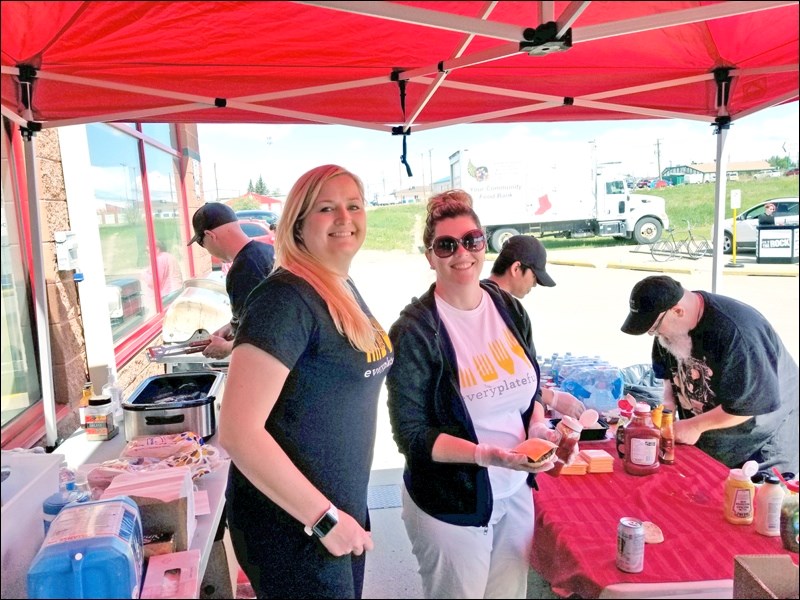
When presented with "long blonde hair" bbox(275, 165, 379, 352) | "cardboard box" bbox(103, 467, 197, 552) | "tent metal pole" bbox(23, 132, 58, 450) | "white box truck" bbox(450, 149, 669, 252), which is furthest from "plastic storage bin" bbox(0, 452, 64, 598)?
A: "white box truck" bbox(450, 149, 669, 252)

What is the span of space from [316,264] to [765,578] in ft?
3.99

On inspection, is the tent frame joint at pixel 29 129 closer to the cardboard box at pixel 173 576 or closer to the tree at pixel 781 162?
the cardboard box at pixel 173 576

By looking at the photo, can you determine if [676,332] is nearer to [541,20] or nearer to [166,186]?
[541,20]

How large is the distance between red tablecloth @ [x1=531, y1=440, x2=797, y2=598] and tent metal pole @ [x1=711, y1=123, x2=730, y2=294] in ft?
4.62

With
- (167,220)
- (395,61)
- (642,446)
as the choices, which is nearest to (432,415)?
(642,446)

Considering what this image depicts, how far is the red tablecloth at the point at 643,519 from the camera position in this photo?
155 cm

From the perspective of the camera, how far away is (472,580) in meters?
1.21

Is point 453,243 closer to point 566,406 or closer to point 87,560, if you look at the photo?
point 566,406

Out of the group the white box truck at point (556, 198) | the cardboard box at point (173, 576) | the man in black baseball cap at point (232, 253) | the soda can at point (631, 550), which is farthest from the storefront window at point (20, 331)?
the white box truck at point (556, 198)

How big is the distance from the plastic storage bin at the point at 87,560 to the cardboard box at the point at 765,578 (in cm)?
132

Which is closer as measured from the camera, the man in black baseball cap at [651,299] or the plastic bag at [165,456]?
the plastic bag at [165,456]

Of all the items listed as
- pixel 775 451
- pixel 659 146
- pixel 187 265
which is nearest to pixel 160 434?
pixel 775 451

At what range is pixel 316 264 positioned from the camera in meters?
1.44

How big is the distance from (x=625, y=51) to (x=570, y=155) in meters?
13.4
